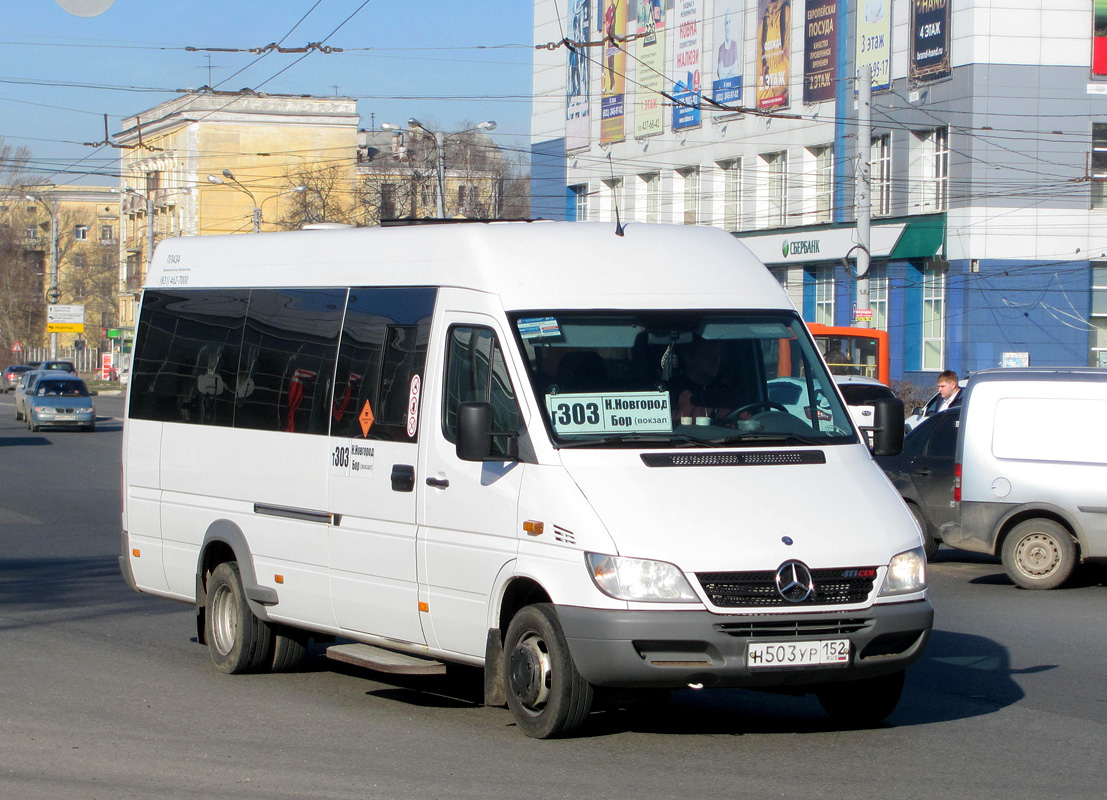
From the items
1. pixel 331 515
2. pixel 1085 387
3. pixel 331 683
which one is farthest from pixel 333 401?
pixel 1085 387

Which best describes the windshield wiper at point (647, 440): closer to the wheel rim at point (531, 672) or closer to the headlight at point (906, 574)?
the wheel rim at point (531, 672)

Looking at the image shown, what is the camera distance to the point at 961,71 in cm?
4462

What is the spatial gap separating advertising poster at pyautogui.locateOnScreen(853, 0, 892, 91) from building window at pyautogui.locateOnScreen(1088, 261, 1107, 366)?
8.50 metres

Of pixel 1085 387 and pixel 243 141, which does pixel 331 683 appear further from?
pixel 243 141

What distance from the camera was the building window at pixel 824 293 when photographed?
52.2 meters

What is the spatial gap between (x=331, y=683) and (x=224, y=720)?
133cm

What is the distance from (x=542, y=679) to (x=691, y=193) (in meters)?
53.5

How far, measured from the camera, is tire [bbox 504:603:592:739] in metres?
6.80

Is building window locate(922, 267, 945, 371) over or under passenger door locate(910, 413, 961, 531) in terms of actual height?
over

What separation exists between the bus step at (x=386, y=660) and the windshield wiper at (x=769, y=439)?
73.5 inches

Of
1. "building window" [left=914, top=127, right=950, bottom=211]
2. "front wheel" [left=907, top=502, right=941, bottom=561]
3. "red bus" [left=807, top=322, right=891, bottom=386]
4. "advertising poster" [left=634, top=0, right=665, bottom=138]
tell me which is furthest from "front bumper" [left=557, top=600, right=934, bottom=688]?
"advertising poster" [left=634, top=0, right=665, bottom=138]

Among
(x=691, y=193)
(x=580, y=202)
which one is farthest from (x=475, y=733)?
(x=580, y=202)

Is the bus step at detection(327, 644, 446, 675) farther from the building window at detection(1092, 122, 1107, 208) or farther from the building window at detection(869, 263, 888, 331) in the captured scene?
the building window at detection(869, 263, 888, 331)

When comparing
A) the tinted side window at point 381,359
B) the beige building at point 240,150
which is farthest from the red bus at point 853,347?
the beige building at point 240,150
